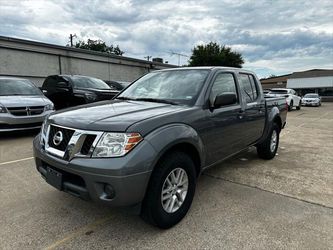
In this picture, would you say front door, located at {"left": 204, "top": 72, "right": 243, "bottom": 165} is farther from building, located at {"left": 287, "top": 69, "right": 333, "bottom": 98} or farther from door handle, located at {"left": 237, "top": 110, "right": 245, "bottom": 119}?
building, located at {"left": 287, "top": 69, "right": 333, "bottom": 98}

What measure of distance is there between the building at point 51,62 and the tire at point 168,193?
13887 millimetres

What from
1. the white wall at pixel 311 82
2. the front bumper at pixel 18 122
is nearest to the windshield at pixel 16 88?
the front bumper at pixel 18 122

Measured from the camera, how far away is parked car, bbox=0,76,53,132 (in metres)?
6.66

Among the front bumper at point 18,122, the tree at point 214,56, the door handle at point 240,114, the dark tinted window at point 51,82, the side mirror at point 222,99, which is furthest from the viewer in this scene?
the tree at point 214,56

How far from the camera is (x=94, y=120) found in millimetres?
2627

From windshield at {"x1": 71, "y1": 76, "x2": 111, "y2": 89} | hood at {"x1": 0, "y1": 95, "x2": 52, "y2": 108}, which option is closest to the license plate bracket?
hood at {"x1": 0, "y1": 95, "x2": 52, "y2": 108}

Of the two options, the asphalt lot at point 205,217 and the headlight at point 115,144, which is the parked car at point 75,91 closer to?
the asphalt lot at point 205,217

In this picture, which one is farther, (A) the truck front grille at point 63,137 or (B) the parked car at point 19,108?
(B) the parked car at point 19,108

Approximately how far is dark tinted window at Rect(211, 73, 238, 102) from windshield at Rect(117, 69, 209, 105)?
192 millimetres

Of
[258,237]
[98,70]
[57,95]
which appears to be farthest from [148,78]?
[98,70]

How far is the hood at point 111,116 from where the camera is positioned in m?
2.52

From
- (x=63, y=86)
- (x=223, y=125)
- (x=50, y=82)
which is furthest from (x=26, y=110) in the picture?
(x=223, y=125)

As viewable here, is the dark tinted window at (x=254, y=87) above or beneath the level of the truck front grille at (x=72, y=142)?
above

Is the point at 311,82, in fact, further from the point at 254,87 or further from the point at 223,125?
the point at 223,125
